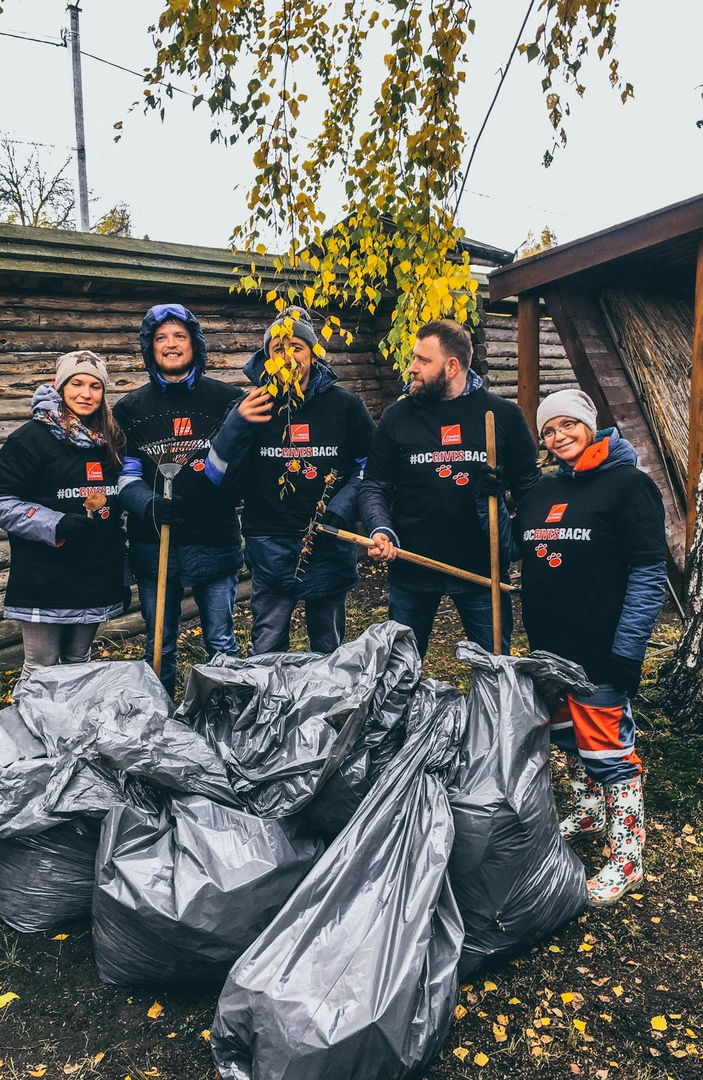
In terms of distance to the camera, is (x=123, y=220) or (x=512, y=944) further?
(x=123, y=220)

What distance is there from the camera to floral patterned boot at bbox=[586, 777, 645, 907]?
98.3 inches

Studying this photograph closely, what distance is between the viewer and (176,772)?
215 centimetres

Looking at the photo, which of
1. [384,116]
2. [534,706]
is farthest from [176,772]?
[384,116]

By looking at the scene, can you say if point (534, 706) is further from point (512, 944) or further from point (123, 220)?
point (123, 220)

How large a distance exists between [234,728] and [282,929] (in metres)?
0.61

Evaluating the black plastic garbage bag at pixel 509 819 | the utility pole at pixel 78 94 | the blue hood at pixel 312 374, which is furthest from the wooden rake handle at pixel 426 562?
the utility pole at pixel 78 94

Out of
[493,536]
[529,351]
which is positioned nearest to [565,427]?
[493,536]

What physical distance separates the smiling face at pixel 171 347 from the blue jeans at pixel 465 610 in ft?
4.21

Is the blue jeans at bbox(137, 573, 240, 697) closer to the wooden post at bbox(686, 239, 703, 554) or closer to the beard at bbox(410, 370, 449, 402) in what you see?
the beard at bbox(410, 370, 449, 402)

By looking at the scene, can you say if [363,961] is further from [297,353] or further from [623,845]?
[297,353]

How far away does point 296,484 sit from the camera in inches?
124

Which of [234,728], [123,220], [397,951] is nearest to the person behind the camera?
[397,951]

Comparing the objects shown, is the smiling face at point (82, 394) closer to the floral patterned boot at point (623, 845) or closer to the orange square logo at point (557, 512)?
the orange square logo at point (557, 512)

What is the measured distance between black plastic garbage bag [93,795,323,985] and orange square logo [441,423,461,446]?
152 centimetres
